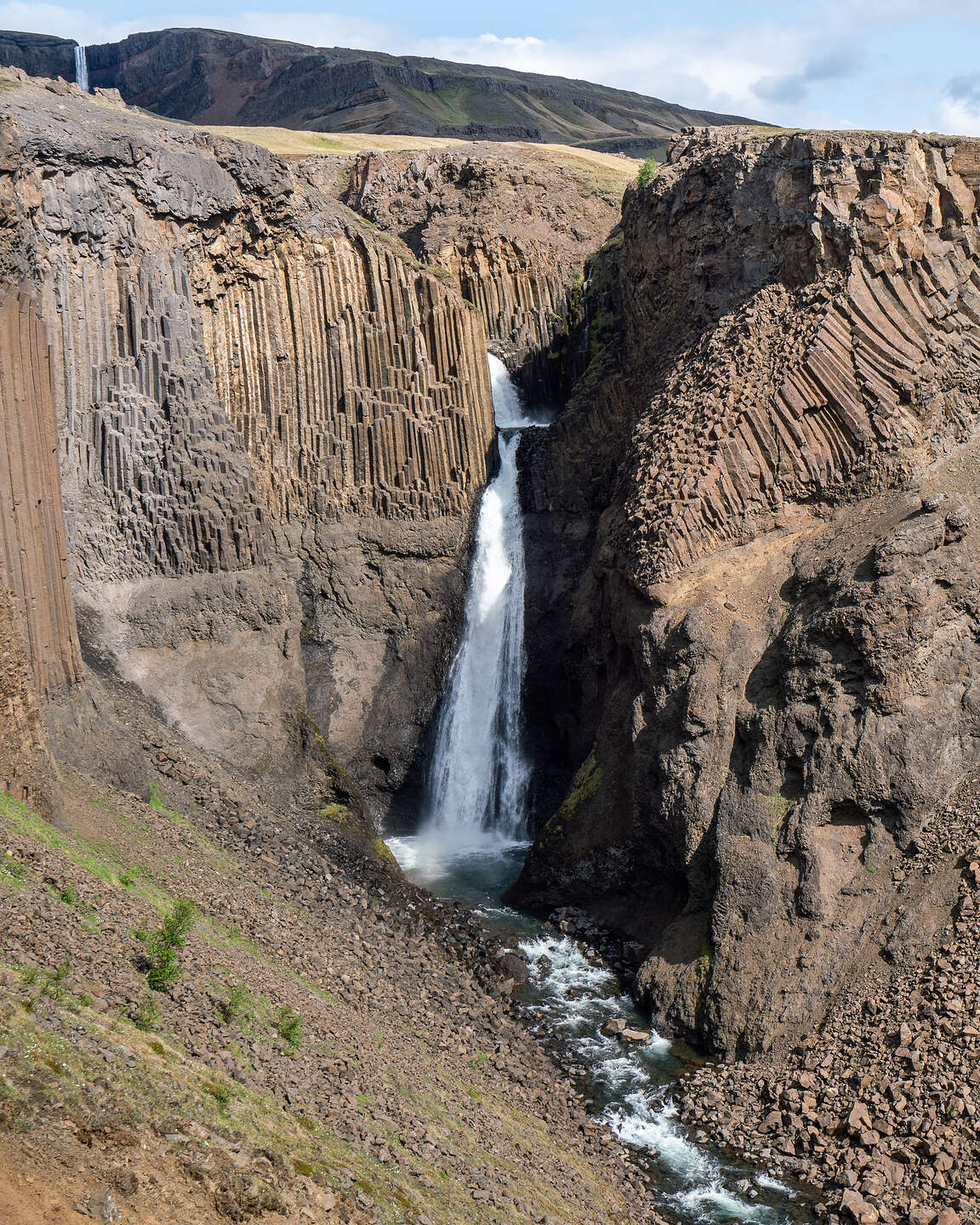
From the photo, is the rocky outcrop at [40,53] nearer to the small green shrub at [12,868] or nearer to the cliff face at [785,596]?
the cliff face at [785,596]

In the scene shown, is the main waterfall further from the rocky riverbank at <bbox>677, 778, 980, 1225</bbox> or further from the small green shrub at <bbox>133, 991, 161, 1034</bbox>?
the small green shrub at <bbox>133, 991, 161, 1034</bbox>

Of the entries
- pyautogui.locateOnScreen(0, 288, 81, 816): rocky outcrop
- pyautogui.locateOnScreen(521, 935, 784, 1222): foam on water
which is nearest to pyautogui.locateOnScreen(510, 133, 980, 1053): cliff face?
pyautogui.locateOnScreen(521, 935, 784, 1222): foam on water

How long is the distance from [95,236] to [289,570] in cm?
793

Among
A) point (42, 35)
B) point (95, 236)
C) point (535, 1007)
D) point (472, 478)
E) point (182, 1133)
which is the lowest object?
point (535, 1007)

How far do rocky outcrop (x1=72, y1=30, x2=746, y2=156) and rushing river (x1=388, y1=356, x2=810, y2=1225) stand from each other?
191ft

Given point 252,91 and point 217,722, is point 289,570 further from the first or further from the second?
point 252,91

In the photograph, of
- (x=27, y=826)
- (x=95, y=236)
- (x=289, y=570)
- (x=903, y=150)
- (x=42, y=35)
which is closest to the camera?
(x=27, y=826)

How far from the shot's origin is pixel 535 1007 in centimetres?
1800

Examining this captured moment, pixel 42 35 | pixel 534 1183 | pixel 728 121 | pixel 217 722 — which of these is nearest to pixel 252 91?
pixel 42 35

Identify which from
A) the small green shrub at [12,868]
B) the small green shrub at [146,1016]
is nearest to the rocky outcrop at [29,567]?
the small green shrub at [12,868]

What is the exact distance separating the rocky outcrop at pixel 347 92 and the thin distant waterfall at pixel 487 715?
58.2 m

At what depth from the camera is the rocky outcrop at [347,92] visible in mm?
81562

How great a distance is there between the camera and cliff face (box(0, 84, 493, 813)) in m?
22.0

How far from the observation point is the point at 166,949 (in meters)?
11.7
